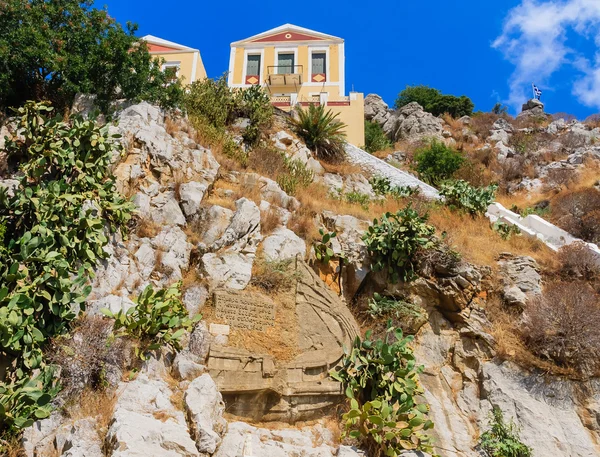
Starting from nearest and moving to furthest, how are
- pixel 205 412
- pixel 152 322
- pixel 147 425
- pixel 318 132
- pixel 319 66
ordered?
pixel 147 425, pixel 205 412, pixel 152 322, pixel 318 132, pixel 319 66

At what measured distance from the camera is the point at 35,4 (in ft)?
40.2

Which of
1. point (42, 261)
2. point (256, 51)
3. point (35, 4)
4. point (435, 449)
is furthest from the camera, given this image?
point (256, 51)

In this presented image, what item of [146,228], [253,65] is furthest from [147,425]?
[253,65]

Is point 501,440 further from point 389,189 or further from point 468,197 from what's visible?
point 389,189

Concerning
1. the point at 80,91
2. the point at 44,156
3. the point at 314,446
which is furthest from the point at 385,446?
the point at 80,91

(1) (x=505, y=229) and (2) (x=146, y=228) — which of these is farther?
(1) (x=505, y=229)

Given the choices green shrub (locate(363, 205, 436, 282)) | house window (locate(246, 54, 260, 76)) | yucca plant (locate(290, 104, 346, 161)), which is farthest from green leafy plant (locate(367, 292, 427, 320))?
house window (locate(246, 54, 260, 76))

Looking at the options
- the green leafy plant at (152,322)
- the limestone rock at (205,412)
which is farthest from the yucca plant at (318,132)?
the limestone rock at (205,412)

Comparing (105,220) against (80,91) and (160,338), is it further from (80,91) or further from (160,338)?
(80,91)

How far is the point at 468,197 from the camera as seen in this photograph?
14.5m

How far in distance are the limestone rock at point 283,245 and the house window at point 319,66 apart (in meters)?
18.7

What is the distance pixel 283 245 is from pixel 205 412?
451 cm

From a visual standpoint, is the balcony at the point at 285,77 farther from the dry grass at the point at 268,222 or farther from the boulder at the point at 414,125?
the dry grass at the point at 268,222

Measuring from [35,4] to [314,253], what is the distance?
939 cm
